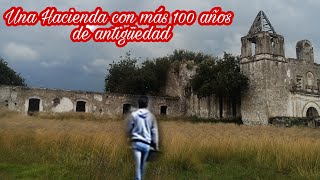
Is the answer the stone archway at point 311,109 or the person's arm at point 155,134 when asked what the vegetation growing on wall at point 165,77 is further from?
the person's arm at point 155,134

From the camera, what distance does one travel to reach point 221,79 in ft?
85.4

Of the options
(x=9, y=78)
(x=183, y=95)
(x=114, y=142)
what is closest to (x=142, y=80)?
(x=183, y=95)

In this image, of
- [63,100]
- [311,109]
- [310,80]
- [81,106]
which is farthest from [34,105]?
[311,109]

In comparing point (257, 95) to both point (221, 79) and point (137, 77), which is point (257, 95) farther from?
point (137, 77)

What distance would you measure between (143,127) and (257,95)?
23.0 meters

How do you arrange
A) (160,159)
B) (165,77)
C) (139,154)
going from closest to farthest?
(139,154) → (160,159) → (165,77)

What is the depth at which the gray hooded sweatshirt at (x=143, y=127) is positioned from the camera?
4750mm

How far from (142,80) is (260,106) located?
11596mm

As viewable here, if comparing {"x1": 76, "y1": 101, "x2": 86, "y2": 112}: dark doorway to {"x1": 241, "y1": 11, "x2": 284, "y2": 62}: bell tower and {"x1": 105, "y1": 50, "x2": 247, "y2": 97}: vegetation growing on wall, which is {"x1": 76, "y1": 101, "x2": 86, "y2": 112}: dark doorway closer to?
{"x1": 105, "y1": 50, "x2": 247, "y2": 97}: vegetation growing on wall

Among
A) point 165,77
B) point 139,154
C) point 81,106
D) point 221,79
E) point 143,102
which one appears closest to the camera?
point 139,154

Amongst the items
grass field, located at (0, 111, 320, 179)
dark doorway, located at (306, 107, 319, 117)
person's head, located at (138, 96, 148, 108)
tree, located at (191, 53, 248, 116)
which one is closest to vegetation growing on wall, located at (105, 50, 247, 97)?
tree, located at (191, 53, 248, 116)

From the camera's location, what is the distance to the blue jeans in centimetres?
472

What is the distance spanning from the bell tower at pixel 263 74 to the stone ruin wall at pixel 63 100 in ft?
24.8

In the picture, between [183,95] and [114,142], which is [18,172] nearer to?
[114,142]
